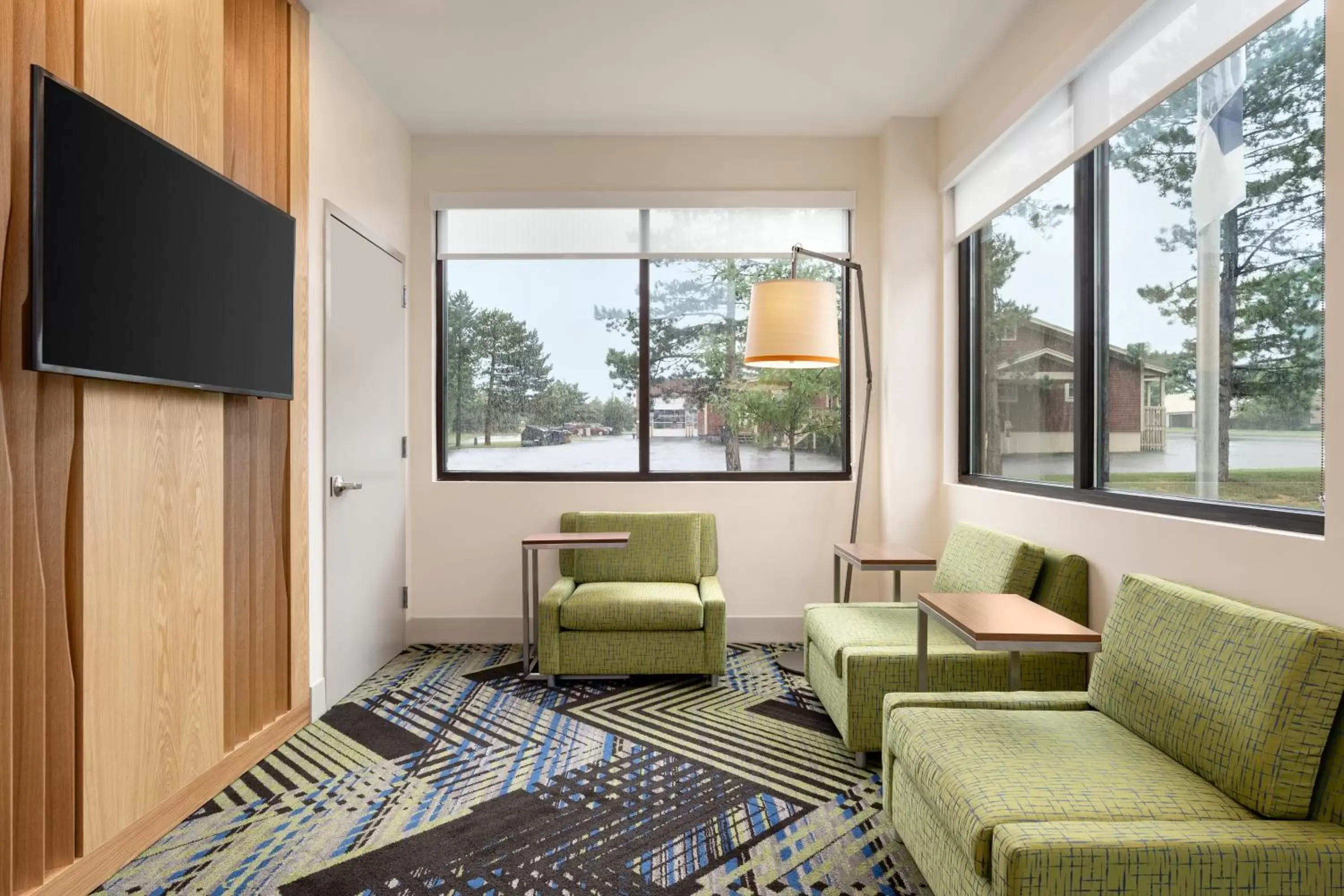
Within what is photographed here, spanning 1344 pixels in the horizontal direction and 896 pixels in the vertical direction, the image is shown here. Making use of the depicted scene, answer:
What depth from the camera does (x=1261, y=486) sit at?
2.06 metres

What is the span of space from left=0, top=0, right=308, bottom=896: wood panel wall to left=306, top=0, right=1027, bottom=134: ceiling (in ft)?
1.85

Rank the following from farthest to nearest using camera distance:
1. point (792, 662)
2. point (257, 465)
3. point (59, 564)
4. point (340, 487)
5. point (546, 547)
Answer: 1. point (792, 662)
2. point (546, 547)
3. point (340, 487)
4. point (257, 465)
5. point (59, 564)

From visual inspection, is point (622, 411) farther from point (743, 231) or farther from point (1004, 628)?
point (1004, 628)

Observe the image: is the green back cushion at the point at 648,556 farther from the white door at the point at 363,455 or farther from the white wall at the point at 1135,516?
the white wall at the point at 1135,516

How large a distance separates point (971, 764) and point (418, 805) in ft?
5.46

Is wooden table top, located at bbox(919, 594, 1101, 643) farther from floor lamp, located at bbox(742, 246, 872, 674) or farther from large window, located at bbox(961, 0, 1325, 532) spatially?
floor lamp, located at bbox(742, 246, 872, 674)

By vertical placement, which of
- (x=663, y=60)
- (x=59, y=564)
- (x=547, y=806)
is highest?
(x=663, y=60)

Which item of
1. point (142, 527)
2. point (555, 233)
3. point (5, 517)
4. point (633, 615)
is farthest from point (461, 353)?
point (5, 517)

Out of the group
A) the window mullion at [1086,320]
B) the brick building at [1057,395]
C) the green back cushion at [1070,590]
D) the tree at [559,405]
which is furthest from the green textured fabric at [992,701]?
the tree at [559,405]

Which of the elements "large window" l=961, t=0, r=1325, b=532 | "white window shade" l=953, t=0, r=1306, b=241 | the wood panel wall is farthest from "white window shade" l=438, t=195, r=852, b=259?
the wood panel wall

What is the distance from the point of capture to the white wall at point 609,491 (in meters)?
4.30

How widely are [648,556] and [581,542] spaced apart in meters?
0.51

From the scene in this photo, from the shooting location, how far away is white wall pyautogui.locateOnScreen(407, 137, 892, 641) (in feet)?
14.1

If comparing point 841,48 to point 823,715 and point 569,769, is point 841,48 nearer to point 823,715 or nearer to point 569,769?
point 823,715
